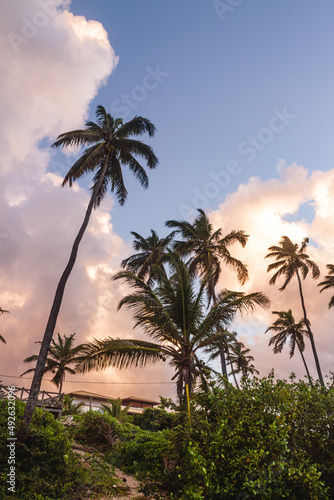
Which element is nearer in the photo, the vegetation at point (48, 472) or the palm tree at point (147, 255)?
the vegetation at point (48, 472)

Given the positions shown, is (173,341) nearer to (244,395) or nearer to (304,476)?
(244,395)

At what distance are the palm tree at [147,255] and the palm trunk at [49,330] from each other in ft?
46.1

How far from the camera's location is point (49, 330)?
12.5 m

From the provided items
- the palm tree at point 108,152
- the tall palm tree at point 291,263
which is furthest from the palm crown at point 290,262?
the palm tree at point 108,152

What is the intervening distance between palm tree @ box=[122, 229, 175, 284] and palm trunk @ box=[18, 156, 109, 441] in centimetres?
1405

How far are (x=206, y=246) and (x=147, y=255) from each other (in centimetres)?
729

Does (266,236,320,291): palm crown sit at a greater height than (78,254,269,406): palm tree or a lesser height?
greater

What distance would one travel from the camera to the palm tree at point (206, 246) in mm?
25547

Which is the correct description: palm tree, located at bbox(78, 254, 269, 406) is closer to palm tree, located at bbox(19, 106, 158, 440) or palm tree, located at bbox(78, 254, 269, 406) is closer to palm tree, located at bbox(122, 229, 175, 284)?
palm tree, located at bbox(19, 106, 158, 440)

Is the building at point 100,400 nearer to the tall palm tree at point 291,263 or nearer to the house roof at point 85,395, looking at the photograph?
the house roof at point 85,395

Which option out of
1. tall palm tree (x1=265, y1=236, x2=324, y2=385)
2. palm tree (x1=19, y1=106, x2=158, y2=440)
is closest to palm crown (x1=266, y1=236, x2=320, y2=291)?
tall palm tree (x1=265, y1=236, x2=324, y2=385)

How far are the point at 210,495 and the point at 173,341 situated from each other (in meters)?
6.18

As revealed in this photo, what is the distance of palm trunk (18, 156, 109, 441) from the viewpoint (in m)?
10.8

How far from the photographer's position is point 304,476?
7.17 m
